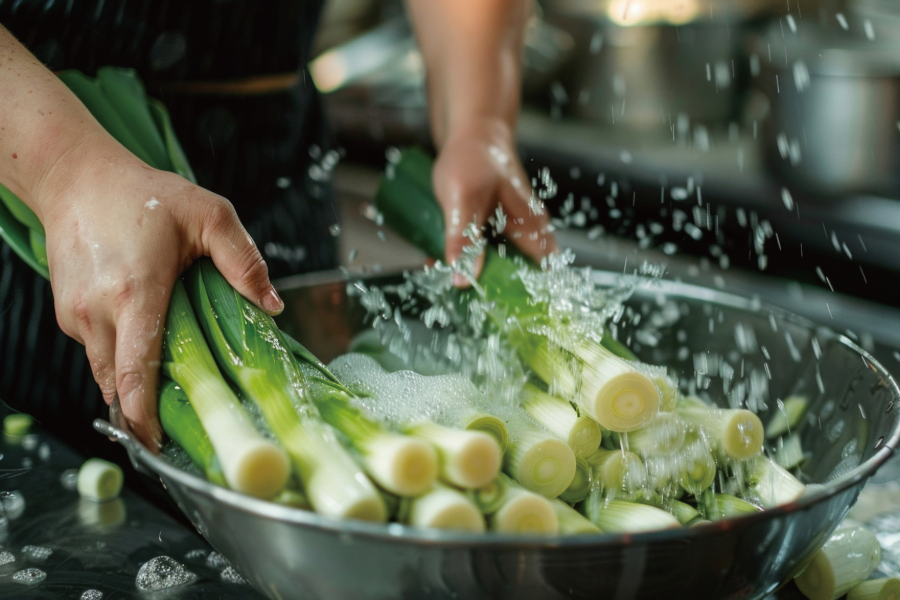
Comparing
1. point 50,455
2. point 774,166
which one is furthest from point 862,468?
point 774,166

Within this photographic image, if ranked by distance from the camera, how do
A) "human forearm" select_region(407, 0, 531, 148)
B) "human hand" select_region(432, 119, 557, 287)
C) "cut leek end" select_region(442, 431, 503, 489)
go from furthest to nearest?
"human forearm" select_region(407, 0, 531, 148) → "human hand" select_region(432, 119, 557, 287) → "cut leek end" select_region(442, 431, 503, 489)

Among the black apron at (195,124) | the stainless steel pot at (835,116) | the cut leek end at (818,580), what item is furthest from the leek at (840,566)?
the stainless steel pot at (835,116)

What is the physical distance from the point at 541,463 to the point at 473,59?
0.79 m

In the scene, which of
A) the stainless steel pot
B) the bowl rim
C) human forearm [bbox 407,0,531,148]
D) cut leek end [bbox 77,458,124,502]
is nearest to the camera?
the bowl rim

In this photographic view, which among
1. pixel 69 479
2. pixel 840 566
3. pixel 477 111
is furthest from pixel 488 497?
pixel 477 111

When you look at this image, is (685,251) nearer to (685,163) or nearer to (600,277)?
(685,163)

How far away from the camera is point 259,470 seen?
0.52 meters

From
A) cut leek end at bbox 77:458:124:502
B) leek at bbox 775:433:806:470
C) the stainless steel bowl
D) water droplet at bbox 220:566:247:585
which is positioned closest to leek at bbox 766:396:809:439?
leek at bbox 775:433:806:470

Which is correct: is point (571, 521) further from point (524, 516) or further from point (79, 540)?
point (79, 540)

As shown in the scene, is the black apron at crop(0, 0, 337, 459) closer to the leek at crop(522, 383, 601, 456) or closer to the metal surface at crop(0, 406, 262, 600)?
the metal surface at crop(0, 406, 262, 600)

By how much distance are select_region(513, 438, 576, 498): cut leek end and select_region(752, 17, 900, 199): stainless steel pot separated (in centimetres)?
Result: 145

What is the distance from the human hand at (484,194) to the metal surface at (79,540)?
0.49 metres

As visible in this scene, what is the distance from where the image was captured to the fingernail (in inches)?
28.9

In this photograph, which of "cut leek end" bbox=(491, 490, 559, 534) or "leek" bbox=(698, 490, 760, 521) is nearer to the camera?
"cut leek end" bbox=(491, 490, 559, 534)
